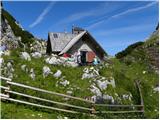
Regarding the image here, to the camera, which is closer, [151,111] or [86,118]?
[86,118]

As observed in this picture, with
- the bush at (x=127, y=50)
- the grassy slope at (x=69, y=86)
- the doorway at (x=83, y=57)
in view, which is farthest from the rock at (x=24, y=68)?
the bush at (x=127, y=50)

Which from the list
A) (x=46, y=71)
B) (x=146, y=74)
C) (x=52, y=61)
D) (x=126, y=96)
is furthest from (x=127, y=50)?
(x=46, y=71)

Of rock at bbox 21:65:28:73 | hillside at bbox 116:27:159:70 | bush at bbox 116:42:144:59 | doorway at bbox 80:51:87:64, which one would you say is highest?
bush at bbox 116:42:144:59

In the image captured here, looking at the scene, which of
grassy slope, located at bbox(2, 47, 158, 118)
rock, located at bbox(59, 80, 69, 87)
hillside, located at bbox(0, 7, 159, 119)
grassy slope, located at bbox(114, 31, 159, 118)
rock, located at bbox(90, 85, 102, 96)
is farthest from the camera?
grassy slope, located at bbox(114, 31, 159, 118)

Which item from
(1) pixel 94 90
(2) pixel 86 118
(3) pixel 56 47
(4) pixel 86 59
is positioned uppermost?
(3) pixel 56 47

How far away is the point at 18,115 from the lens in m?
17.9

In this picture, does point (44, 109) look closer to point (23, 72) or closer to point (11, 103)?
point (11, 103)

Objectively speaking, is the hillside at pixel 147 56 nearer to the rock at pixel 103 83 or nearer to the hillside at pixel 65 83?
the hillside at pixel 65 83

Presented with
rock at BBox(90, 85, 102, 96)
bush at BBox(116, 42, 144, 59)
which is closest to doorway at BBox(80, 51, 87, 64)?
rock at BBox(90, 85, 102, 96)

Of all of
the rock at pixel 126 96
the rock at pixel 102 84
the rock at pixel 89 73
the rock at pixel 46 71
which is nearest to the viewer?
the rock at pixel 46 71

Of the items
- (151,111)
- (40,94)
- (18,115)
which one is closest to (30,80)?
(40,94)

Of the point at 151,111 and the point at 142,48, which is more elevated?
the point at 142,48

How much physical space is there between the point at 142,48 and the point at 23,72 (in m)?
34.5

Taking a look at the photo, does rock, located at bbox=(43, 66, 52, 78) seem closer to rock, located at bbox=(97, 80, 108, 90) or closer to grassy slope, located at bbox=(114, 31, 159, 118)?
rock, located at bbox=(97, 80, 108, 90)
